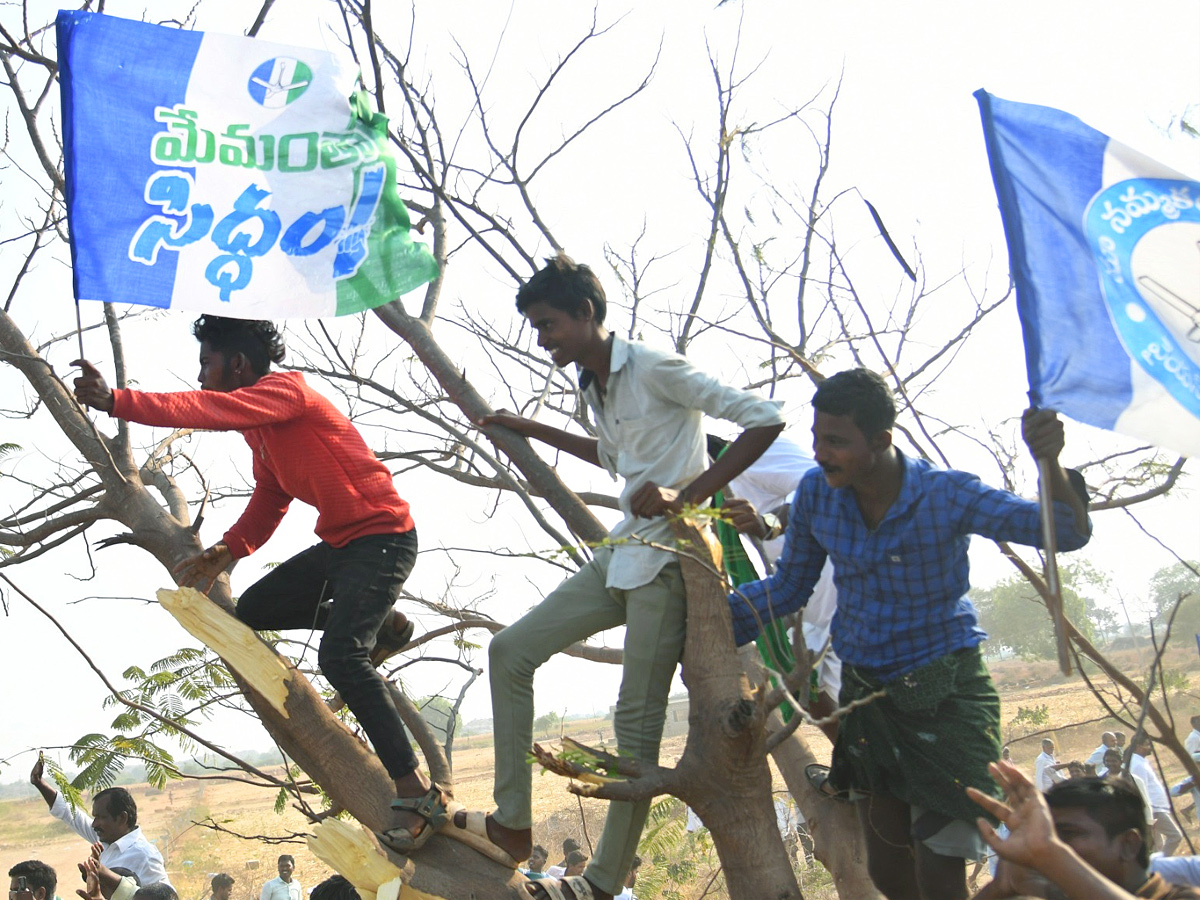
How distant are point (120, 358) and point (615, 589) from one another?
1.95 m

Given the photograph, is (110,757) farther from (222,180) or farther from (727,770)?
(727,770)

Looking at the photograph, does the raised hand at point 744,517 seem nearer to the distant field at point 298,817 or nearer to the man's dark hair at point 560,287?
the man's dark hair at point 560,287

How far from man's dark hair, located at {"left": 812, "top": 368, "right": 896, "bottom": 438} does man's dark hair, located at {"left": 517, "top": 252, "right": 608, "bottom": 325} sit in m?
0.84

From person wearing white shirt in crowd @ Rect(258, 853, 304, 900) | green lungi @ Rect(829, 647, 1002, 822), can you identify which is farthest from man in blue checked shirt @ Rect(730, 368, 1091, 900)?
person wearing white shirt in crowd @ Rect(258, 853, 304, 900)

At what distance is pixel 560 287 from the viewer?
3133mm

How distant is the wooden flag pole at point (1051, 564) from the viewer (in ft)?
6.78

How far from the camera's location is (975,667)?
2.61 m

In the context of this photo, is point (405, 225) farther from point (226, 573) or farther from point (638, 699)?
point (638, 699)

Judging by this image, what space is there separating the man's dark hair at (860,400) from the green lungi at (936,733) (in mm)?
582

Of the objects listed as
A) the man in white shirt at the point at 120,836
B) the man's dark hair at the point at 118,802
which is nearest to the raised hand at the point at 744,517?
the man in white shirt at the point at 120,836

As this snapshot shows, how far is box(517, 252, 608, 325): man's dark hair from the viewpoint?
10.3 feet

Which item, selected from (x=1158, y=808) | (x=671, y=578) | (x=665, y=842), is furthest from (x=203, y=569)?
(x=1158, y=808)

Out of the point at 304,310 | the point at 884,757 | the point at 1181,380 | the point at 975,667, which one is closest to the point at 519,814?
the point at 884,757

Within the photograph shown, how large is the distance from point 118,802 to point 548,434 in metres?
3.60
